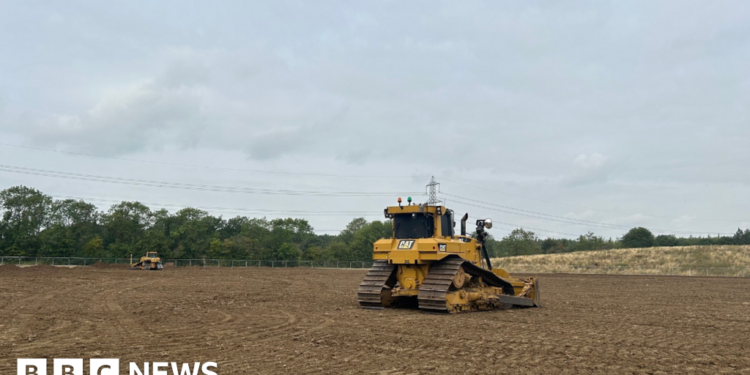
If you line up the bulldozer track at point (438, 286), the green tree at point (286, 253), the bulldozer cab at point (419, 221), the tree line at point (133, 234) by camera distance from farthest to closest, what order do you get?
the green tree at point (286, 253) < the tree line at point (133, 234) < the bulldozer cab at point (419, 221) < the bulldozer track at point (438, 286)

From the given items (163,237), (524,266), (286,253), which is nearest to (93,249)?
(163,237)

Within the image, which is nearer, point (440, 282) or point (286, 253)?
point (440, 282)

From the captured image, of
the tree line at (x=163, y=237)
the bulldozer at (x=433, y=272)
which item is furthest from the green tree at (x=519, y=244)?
the bulldozer at (x=433, y=272)

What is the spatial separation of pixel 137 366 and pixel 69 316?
7075 mm

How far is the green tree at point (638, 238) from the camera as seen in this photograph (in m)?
106

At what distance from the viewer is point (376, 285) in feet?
49.8

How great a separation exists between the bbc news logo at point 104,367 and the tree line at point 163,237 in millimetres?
73837

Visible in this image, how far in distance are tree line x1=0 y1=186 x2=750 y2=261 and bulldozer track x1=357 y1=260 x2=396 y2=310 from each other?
6799 centimetres

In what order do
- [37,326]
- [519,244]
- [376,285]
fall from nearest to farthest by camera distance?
[37,326]
[376,285]
[519,244]

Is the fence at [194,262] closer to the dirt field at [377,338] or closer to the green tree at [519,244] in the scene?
the green tree at [519,244]

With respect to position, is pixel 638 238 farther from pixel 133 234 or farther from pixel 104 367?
pixel 104 367

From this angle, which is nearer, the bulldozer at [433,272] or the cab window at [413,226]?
the bulldozer at [433,272]

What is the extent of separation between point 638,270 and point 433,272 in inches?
1799

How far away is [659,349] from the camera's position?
9164 millimetres
